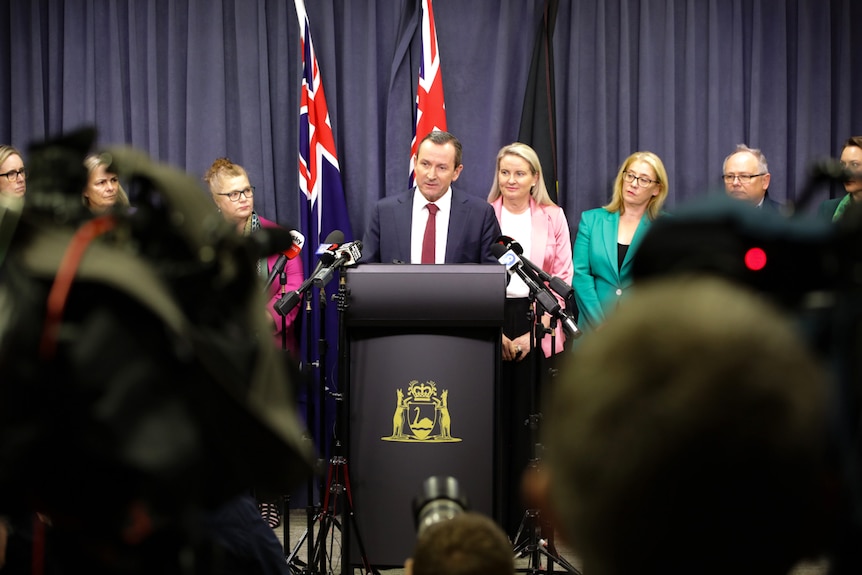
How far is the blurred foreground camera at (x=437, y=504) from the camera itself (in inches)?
43.2

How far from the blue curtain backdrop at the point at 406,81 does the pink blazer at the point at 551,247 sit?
0.71 meters

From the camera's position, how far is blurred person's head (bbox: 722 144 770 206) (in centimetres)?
496

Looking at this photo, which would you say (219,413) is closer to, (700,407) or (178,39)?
(700,407)

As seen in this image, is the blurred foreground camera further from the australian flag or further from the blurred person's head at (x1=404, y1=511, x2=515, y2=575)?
the australian flag

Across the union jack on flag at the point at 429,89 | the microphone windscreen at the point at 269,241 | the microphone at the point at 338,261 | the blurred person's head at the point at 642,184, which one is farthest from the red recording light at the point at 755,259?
the union jack on flag at the point at 429,89

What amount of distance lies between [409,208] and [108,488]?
3610mm

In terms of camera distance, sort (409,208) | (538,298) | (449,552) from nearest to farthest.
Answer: (449,552), (538,298), (409,208)

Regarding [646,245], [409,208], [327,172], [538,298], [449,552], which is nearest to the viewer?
[646,245]

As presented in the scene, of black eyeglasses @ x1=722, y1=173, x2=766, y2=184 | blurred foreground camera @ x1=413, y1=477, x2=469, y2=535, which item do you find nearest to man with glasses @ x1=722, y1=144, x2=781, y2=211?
black eyeglasses @ x1=722, y1=173, x2=766, y2=184

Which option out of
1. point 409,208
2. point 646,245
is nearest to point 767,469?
point 646,245

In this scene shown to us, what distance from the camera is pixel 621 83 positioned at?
5.46m

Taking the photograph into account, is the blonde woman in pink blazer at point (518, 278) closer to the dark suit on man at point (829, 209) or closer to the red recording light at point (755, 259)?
the dark suit on man at point (829, 209)

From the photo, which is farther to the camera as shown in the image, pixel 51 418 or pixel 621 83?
pixel 621 83

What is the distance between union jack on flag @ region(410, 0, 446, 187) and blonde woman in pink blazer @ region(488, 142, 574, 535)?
1.93ft
